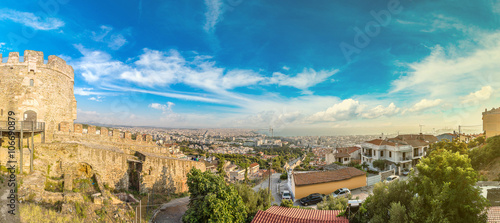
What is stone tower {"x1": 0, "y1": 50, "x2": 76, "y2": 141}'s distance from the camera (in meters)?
12.0

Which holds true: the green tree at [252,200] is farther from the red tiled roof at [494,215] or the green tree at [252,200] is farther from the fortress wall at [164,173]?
the red tiled roof at [494,215]

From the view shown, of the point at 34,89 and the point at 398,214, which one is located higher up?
the point at 34,89

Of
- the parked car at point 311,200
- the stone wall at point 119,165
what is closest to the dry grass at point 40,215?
the stone wall at point 119,165

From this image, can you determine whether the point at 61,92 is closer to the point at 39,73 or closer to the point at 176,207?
the point at 39,73

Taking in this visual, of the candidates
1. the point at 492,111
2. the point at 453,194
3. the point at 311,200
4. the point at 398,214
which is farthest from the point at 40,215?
the point at 492,111

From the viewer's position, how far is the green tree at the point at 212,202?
9742 mm

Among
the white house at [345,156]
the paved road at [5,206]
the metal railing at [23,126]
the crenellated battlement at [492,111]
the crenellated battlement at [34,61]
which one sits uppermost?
the crenellated battlement at [34,61]

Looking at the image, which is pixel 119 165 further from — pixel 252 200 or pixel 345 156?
pixel 345 156

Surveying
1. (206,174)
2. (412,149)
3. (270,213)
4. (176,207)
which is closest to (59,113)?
(176,207)

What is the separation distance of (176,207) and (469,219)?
1387 cm

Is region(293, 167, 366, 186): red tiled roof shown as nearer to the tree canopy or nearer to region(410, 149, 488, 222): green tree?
the tree canopy

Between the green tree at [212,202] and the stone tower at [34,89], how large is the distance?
31.1 feet

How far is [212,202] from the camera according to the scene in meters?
9.84

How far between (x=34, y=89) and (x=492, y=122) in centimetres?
4550
